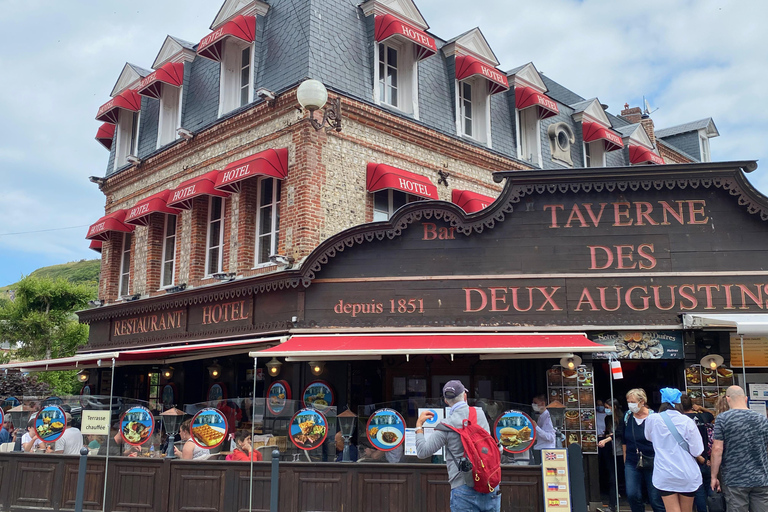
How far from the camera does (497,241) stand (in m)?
Result: 12.4

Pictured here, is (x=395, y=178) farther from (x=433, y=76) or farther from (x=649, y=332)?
(x=649, y=332)

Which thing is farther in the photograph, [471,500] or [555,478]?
[555,478]

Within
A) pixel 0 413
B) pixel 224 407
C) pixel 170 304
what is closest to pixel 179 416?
pixel 224 407

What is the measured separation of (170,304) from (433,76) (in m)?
8.31

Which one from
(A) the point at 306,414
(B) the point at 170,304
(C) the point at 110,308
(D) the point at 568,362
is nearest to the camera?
(A) the point at 306,414

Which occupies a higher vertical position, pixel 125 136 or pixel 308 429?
pixel 125 136

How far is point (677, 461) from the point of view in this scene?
7496 millimetres

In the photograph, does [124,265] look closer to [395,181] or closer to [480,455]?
[395,181]

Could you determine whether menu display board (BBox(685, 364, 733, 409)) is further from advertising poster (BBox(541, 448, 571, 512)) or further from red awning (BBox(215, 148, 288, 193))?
red awning (BBox(215, 148, 288, 193))

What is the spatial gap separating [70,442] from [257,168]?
5.98 meters

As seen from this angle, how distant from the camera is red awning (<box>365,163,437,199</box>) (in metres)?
14.0

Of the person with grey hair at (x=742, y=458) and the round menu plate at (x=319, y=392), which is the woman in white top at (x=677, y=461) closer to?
the person with grey hair at (x=742, y=458)

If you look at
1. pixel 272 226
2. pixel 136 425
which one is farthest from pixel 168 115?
pixel 136 425

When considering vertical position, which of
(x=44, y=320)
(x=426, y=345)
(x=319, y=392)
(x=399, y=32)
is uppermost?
(x=399, y=32)
